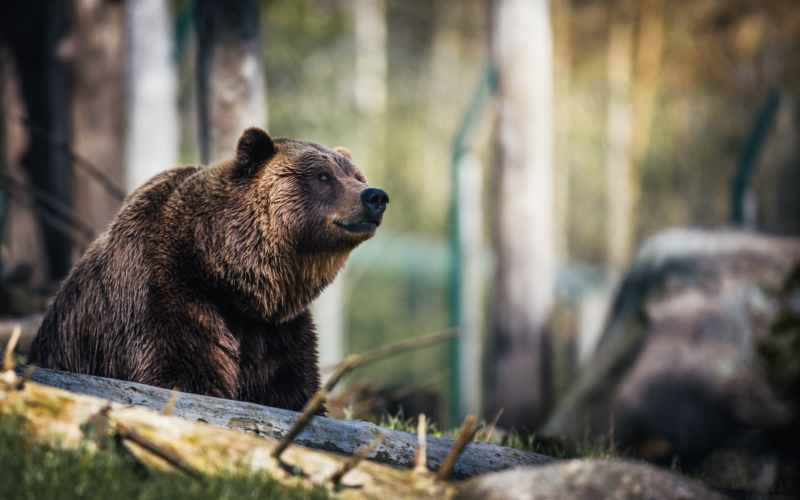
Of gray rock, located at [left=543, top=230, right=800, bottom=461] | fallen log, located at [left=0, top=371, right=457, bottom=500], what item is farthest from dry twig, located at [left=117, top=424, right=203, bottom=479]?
gray rock, located at [left=543, top=230, right=800, bottom=461]

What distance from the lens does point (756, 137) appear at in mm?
6660

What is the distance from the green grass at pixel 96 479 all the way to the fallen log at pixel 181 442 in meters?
0.03

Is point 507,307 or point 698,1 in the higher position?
point 698,1

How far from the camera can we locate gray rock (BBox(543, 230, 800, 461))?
18.8 ft

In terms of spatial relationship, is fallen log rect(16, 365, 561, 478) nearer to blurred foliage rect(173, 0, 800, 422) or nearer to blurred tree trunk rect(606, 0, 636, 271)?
blurred foliage rect(173, 0, 800, 422)

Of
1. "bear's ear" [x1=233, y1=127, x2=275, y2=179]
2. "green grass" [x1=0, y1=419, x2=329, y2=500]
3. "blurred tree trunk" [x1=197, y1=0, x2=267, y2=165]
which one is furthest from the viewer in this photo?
"blurred tree trunk" [x1=197, y1=0, x2=267, y2=165]

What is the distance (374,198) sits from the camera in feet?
9.59

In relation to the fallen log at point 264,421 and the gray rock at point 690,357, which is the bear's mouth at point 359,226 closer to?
the fallen log at point 264,421

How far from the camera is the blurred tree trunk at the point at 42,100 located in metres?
8.28

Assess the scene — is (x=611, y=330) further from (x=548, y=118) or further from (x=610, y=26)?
(x=610, y=26)

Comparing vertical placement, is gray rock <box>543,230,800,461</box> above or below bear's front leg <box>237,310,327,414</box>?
below

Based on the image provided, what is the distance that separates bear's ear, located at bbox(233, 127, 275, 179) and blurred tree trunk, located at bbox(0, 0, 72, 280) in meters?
5.88

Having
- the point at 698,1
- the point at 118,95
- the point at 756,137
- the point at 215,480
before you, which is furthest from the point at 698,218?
the point at 215,480

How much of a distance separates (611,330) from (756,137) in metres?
2.44
